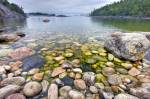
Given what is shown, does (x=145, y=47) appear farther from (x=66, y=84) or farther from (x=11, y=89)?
(x=11, y=89)

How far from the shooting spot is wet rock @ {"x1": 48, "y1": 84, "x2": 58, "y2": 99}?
4938mm

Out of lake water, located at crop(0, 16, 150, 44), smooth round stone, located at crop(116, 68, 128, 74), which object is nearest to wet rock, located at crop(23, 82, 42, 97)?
smooth round stone, located at crop(116, 68, 128, 74)

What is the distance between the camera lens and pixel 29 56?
8.10m

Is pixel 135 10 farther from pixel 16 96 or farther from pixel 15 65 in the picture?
pixel 16 96

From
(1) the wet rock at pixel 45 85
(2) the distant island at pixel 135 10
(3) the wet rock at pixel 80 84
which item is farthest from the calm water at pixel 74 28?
(2) the distant island at pixel 135 10

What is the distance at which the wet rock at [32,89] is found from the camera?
5.05 meters

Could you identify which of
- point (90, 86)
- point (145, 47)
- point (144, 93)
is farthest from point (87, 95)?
point (145, 47)

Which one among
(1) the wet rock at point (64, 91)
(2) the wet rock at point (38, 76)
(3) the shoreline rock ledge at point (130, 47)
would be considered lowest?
(1) the wet rock at point (64, 91)

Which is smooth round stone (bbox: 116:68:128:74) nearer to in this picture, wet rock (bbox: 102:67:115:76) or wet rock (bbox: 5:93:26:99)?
wet rock (bbox: 102:67:115:76)

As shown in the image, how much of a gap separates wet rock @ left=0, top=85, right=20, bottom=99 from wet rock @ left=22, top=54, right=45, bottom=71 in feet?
5.12

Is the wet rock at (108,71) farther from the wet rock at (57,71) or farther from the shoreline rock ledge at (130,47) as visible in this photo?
the wet rock at (57,71)

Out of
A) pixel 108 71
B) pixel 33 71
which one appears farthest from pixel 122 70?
pixel 33 71

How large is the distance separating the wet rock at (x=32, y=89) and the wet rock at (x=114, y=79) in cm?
226

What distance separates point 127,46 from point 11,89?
4.96 metres
